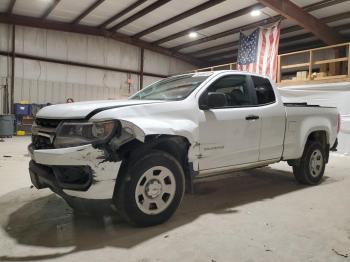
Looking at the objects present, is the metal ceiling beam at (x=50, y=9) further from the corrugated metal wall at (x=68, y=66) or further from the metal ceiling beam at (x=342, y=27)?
the metal ceiling beam at (x=342, y=27)

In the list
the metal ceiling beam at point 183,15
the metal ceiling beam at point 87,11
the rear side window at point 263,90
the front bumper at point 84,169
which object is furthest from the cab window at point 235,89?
the metal ceiling beam at point 87,11

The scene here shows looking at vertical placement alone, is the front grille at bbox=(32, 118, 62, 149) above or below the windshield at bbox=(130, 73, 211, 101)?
below

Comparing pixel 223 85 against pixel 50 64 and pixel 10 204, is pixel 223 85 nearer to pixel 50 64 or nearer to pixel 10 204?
pixel 10 204

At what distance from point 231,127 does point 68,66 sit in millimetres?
13012

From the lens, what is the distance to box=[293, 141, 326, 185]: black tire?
450 cm

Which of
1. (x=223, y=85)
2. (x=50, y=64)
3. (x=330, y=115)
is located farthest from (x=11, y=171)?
(x=50, y=64)

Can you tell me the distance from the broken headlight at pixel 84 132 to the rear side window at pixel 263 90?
6.95 feet

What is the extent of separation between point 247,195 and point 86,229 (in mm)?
2170

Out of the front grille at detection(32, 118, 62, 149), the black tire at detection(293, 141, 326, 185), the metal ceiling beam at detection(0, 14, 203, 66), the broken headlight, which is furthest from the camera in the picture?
the metal ceiling beam at detection(0, 14, 203, 66)

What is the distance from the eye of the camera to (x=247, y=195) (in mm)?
4027

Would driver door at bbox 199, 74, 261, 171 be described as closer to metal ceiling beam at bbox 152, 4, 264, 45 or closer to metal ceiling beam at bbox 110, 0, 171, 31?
metal ceiling beam at bbox 152, 4, 264, 45

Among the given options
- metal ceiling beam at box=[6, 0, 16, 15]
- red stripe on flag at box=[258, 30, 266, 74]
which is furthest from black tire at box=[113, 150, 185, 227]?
metal ceiling beam at box=[6, 0, 16, 15]

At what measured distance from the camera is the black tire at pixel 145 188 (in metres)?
2.61

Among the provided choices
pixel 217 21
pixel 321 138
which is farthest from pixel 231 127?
pixel 217 21
